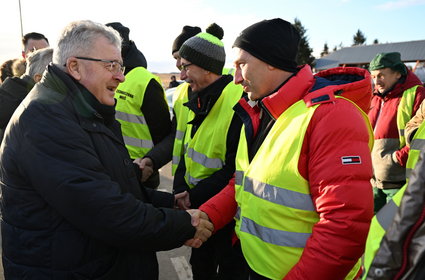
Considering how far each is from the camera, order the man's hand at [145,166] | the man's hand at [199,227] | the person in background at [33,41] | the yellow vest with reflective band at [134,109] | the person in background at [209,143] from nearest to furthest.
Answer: the man's hand at [199,227] → the person in background at [209,143] → the man's hand at [145,166] → the yellow vest with reflective band at [134,109] → the person in background at [33,41]

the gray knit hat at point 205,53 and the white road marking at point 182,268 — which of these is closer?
the gray knit hat at point 205,53

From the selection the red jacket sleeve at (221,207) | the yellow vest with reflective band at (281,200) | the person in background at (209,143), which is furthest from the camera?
the person in background at (209,143)

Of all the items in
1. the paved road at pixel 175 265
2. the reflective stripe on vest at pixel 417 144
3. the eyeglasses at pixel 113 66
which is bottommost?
the paved road at pixel 175 265

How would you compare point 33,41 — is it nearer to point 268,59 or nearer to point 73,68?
point 73,68

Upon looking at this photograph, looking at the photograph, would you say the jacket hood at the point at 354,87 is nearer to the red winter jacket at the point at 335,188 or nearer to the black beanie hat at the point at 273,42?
the red winter jacket at the point at 335,188

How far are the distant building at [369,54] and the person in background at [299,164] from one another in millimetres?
30368

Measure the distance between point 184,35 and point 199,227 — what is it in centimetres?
270

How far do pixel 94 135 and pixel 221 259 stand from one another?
1.55 meters

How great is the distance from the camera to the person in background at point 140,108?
324cm

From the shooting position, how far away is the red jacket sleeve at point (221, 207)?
7.22ft

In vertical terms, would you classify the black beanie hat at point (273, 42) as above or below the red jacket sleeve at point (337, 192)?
above

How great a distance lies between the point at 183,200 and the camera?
262 cm

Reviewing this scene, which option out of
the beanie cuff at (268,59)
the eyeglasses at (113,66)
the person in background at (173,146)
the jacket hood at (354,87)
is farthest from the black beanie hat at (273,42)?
the person in background at (173,146)

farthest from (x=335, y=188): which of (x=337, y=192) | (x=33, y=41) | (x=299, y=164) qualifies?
(x=33, y=41)
